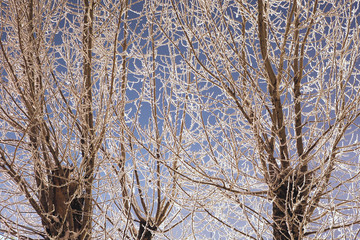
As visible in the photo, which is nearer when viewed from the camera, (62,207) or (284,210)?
(284,210)

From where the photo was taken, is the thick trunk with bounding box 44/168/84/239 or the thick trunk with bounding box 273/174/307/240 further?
the thick trunk with bounding box 44/168/84/239

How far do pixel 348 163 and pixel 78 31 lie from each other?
3.31 meters

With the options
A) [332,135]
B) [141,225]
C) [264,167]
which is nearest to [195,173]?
[264,167]

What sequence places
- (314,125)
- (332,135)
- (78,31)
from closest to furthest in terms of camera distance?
(332,135), (314,125), (78,31)

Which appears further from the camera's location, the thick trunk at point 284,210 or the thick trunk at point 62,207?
the thick trunk at point 62,207

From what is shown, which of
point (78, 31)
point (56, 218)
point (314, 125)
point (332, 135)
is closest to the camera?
point (332, 135)

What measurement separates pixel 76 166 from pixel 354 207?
101 inches

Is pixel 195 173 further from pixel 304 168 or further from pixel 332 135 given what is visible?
pixel 332 135

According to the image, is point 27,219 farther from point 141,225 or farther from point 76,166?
point 141,225

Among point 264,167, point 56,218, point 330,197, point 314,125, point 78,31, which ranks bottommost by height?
point 56,218

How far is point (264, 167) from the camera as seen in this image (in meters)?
3.26

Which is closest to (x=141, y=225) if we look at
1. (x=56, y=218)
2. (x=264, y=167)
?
(x=56, y=218)

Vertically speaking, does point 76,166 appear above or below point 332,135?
below

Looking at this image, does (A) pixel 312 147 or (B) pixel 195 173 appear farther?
(B) pixel 195 173
